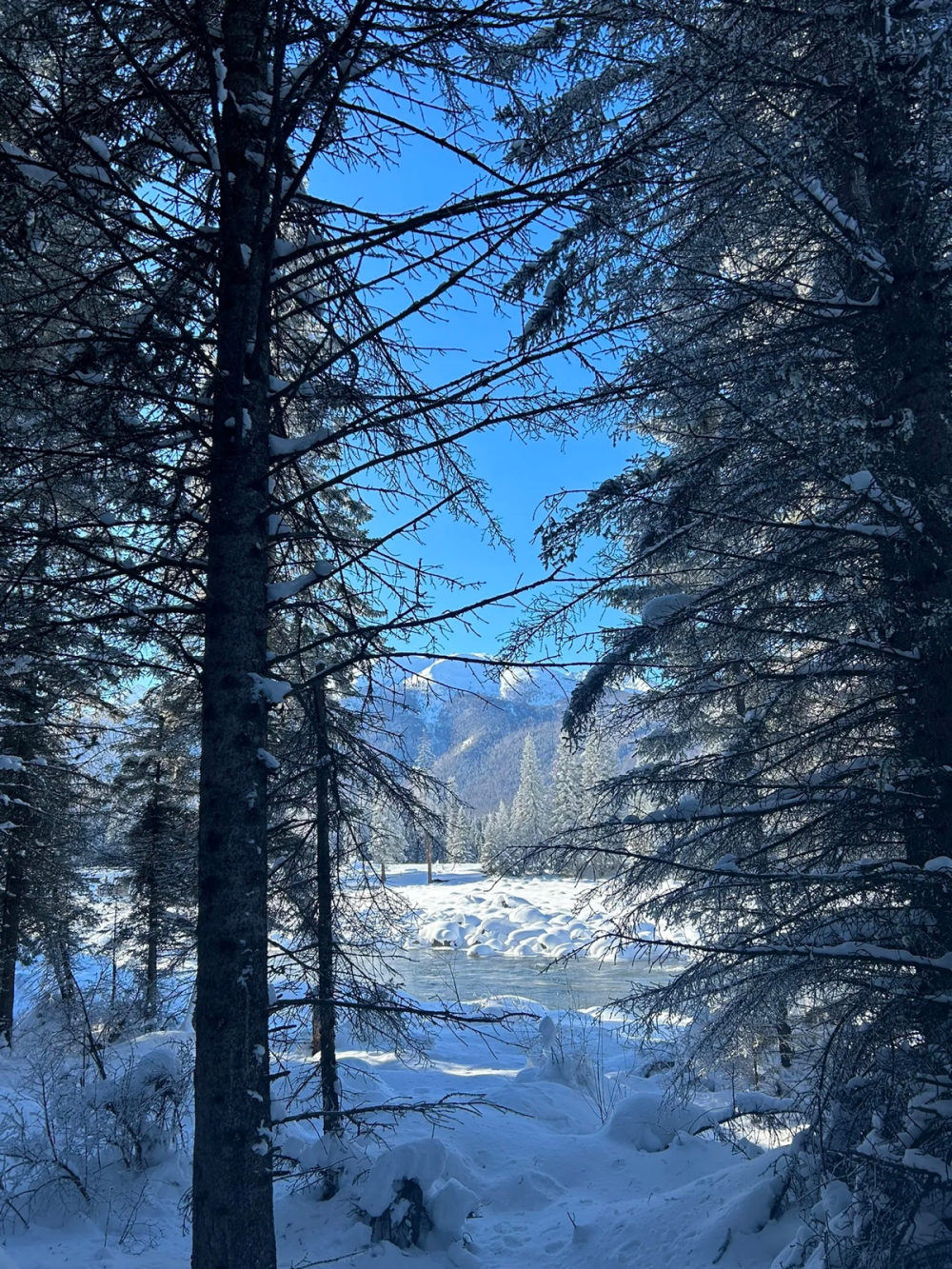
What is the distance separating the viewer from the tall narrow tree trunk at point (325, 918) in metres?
7.49

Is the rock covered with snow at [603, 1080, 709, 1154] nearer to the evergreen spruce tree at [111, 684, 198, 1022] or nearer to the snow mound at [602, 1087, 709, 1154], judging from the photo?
the snow mound at [602, 1087, 709, 1154]

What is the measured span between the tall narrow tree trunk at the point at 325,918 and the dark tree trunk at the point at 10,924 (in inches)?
331

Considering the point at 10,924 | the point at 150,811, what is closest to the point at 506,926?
the point at 150,811

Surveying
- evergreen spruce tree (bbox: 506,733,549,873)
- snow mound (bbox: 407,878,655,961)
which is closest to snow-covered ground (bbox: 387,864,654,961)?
snow mound (bbox: 407,878,655,961)

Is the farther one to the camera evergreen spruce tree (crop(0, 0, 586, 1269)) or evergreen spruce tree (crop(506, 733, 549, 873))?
evergreen spruce tree (crop(506, 733, 549, 873))

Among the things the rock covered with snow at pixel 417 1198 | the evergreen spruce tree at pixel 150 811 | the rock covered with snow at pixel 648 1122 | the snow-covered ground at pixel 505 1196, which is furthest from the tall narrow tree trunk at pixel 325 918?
the evergreen spruce tree at pixel 150 811

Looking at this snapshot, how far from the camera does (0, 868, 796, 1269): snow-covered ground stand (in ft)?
19.5

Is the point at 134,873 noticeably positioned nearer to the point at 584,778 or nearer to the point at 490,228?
the point at 490,228

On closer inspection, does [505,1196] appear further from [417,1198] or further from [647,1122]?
[647,1122]

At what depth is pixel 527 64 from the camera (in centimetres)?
392

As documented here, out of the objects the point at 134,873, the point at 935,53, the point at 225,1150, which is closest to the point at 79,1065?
the point at 134,873

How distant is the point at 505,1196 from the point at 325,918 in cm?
337

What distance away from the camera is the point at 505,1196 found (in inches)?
308

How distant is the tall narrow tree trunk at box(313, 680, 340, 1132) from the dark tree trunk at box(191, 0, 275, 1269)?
3.97 meters
